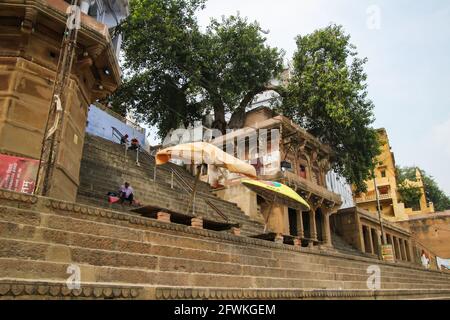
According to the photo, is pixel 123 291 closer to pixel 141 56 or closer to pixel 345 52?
pixel 141 56

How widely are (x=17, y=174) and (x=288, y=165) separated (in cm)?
1663

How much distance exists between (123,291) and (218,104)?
2350cm

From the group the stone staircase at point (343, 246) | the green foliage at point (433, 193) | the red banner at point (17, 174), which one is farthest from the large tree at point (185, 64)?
the green foliage at point (433, 193)

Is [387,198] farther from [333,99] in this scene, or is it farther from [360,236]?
[333,99]

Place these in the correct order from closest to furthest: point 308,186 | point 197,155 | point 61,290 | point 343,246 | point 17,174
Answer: point 61,290
point 17,174
point 197,155
point 308,186
point 343,246

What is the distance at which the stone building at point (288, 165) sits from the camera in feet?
66.8

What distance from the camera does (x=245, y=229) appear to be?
14680mm

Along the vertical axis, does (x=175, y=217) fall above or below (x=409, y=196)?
below

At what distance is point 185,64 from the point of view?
84.8 ft

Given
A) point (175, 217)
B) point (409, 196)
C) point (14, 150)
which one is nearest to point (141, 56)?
point (14, 150)

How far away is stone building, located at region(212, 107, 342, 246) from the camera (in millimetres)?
20359

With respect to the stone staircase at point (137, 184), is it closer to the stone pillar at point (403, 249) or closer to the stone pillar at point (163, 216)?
the stone pillar at point (163, 216)

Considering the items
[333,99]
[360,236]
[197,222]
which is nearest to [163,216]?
[197,222]
